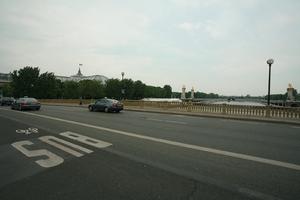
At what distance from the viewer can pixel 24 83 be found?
106 metres

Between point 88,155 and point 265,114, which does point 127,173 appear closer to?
point 88,155

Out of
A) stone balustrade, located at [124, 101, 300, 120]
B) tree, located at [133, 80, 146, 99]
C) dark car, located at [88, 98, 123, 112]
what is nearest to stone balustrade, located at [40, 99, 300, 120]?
stone balustrade, located at [124, 101, 300, 120]

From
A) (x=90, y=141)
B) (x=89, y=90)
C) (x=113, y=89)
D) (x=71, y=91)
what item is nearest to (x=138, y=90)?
(x=113, y=89)

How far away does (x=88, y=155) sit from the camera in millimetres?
7406

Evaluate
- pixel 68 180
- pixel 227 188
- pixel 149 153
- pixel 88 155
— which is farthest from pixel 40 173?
pixel 227 188

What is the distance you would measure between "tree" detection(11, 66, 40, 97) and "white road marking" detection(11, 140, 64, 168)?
105 m

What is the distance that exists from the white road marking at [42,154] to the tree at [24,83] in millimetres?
105044

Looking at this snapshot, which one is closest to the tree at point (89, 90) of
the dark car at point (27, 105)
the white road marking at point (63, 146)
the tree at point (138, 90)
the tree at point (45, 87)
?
the tree at point (45, 87)

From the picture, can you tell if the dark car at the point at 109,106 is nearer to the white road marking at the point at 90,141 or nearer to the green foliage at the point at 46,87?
the white road marking at the point at 90,141

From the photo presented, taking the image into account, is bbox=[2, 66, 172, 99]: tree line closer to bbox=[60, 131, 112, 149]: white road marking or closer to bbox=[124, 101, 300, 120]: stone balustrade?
bbox=[124, 101, 300, 120]: stone balustrade

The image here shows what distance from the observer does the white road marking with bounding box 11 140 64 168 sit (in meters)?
6.64

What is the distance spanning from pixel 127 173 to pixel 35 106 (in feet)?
92.5

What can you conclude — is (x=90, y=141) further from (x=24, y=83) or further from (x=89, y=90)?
(x=24, y=83)

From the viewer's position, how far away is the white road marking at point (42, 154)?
6645 millimetres
